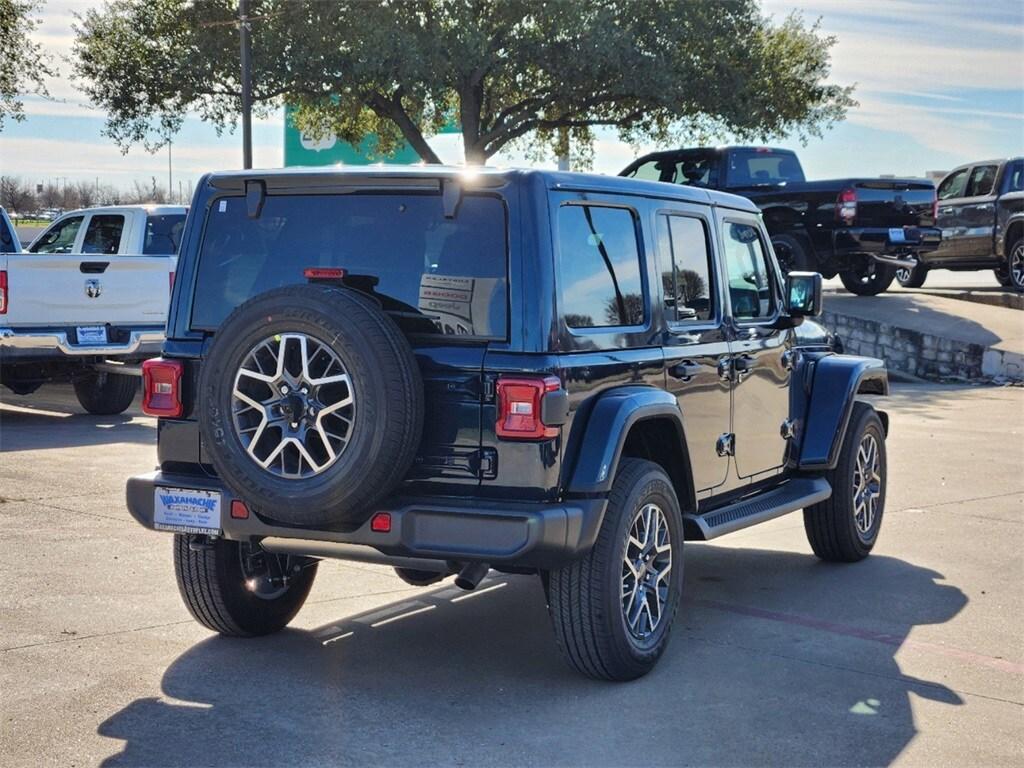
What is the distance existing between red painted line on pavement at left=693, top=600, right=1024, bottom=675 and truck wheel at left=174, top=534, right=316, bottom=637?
1.94 m

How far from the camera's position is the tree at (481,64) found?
90.9 feet

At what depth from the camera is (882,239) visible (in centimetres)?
1883

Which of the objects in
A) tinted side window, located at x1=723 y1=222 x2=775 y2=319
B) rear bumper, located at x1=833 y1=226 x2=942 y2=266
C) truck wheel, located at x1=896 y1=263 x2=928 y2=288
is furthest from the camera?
truck wheel, located at x1=896 y1=263 x2=928 y2=288

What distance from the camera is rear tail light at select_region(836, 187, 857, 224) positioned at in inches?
734

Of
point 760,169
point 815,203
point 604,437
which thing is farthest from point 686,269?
point 760,169

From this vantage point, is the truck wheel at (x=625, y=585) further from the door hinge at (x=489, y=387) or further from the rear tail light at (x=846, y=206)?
the rear tail light at (x=846, y=206)

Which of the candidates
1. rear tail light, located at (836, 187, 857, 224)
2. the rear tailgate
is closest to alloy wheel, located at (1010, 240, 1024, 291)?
the rear tailgate

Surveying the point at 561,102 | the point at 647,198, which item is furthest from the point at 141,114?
the point at 647,198

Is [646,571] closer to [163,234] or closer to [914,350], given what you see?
[163,234]

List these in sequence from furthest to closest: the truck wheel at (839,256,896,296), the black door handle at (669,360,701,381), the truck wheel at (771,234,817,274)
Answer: the truck wheel at (839,256,896,296) → the truck wheel at (771,234,817,274) → the black door handle at (669,360,701,381)

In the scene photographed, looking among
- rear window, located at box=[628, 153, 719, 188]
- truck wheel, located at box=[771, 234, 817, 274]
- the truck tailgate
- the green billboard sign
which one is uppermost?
the green billboard sign

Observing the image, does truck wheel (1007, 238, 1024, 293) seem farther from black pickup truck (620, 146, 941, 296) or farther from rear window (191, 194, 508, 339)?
rear window (191, 194, 508, 339)

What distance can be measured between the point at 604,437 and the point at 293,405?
1097 mm

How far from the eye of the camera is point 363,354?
16.0ft
